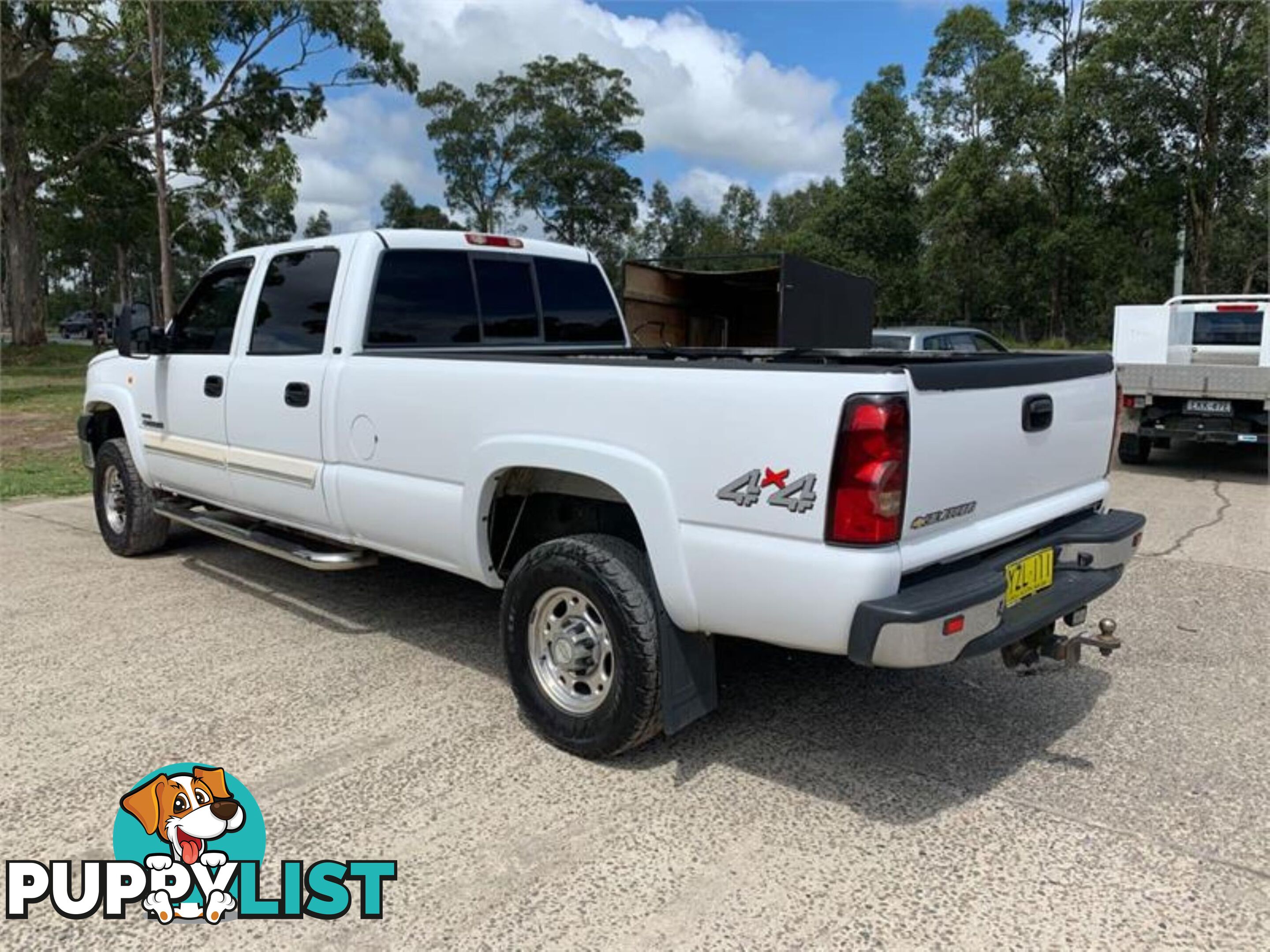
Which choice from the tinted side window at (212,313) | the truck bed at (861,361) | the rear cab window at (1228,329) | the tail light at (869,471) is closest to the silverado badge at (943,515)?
the tail light at (869,471)

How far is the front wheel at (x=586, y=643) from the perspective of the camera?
128 inches

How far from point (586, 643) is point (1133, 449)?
9755 millimetres

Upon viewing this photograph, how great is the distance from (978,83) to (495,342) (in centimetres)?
3302

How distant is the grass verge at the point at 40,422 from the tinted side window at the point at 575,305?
5.08 meters

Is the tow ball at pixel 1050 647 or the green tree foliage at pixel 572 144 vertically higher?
the green tree foliage at pixel 572 144

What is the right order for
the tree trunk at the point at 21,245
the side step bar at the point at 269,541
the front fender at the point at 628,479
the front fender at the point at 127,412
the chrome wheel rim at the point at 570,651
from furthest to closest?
the tree trunk at the point at 21,245 < the front fender at the point at 127,412 < the side step bar at the point at 269,541 < the chrome wheel rim at the point at 570,651 < the front fender at the point at 628,479

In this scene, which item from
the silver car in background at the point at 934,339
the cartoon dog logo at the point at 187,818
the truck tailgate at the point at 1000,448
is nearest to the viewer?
the cartoon dog logo at the point at 187,818

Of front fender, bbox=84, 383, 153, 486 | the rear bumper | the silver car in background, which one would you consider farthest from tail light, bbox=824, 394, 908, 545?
the silver car in background

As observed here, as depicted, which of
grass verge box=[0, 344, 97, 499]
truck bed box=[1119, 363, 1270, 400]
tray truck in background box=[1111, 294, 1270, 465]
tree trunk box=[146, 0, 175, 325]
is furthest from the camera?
tree trunk box=[146, 0, 175, 325]

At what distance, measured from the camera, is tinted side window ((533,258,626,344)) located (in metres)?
5.32

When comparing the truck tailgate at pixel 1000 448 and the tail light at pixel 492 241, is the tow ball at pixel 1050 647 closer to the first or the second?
the truck tailgate at pixel 1000 448

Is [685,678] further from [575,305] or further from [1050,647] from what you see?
[575,305]

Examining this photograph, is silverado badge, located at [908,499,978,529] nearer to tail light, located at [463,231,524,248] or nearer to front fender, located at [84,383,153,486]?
tail light, located at [463,231,524,248]

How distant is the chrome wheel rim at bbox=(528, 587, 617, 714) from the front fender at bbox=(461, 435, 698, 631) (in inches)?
14.2
